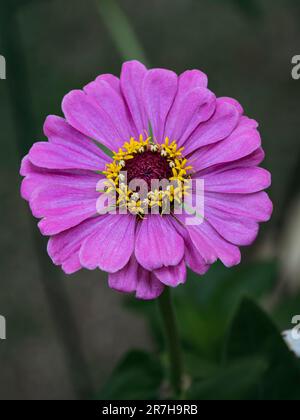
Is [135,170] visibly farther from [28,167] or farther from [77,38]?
[77,38]

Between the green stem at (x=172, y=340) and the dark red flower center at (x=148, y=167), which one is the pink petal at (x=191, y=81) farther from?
the green stem at (x=172, y=340)

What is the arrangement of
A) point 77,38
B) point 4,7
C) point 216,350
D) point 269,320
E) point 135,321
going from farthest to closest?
point 77,38, point 135,321, point 216,350, point 4,7, point 269,320

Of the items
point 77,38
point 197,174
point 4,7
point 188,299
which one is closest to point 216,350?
point 188,299

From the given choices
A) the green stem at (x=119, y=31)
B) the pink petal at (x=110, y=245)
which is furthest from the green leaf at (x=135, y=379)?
the green stem at (x=119, y=31)

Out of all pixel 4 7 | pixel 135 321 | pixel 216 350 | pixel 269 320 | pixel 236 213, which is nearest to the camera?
pixel 236 213

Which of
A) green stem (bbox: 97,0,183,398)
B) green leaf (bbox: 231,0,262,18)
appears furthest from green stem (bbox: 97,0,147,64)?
green leaf (bbox: 231,0,262,18)

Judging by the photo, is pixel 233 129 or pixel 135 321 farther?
pixel 135 321

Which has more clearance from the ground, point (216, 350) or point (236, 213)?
point (236, 213)
